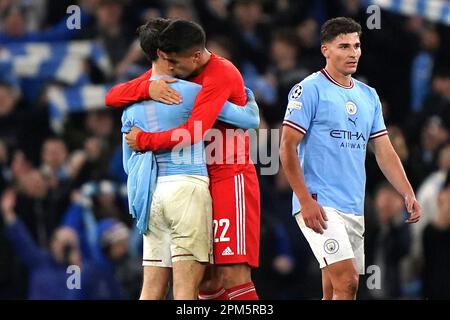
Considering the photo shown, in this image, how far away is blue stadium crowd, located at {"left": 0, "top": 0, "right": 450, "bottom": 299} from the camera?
33.4 ft

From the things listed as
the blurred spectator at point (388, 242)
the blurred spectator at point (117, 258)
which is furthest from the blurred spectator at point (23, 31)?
the blurred spectator at point (388, 242)

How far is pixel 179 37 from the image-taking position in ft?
21.5

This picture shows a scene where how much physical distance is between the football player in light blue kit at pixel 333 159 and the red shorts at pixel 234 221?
0.83 feet

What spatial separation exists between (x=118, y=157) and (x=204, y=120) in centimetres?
477

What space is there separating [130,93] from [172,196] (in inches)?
23.8

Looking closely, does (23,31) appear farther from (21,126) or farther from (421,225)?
(421,225)

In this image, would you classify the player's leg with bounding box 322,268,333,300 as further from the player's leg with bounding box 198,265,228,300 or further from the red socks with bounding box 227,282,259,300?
the player's leg with bounding box 198,265,228,300

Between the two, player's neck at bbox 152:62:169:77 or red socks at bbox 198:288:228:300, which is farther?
red socks at bbox 198:288:228:300

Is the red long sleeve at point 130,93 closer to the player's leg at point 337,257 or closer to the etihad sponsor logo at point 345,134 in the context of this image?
the etihad sponsor logo at point 345,134

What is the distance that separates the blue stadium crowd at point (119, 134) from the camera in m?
10.2

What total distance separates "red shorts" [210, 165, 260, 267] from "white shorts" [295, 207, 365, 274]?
0.31 meters

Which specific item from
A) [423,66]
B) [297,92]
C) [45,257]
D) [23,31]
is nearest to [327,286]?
[297,92]

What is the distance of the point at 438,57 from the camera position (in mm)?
12133

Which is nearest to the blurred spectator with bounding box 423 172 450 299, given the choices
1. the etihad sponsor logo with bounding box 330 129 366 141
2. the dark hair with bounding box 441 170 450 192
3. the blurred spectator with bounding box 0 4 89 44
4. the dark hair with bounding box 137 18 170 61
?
the dark hair with bounding box 441 170 450 192
